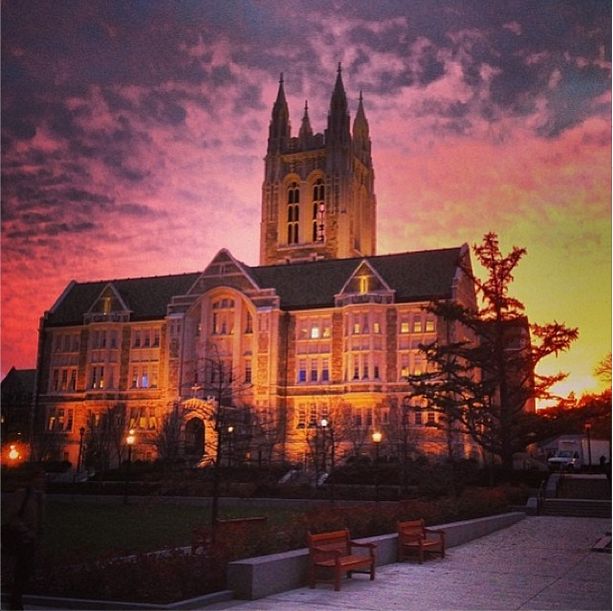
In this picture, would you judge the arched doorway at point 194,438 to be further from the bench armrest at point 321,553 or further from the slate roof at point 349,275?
the bench armrest at point 321,553

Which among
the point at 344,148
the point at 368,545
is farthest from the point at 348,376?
the point at 368,545

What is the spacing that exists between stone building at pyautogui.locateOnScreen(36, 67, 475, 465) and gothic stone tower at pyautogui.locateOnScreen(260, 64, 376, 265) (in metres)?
16.0

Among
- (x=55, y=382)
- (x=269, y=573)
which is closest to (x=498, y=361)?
(x=269, y=573)

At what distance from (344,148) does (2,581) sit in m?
68.0

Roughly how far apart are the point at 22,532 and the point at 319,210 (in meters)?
68.9

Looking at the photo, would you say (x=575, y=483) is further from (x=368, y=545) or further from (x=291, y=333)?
(x=291, y=333)

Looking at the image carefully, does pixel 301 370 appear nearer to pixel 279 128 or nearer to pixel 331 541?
pixel 279 128

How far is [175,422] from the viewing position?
140 ft

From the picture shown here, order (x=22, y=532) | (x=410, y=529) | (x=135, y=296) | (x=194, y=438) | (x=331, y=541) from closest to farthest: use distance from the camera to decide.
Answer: (x=22, y=532), (x=331, y=541), (x=410, y=529), (x=194, y=438), (x=135, y=296)

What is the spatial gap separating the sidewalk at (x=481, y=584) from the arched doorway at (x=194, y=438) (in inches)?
1134

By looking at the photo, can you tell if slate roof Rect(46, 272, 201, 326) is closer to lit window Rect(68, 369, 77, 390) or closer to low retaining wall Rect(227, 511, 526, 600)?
lit window Rect(68, 369, 77, 390)

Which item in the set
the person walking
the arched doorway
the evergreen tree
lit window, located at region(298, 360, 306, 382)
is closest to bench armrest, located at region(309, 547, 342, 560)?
the person walking

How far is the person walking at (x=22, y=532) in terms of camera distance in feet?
27.9

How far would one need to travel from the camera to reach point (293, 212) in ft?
253
